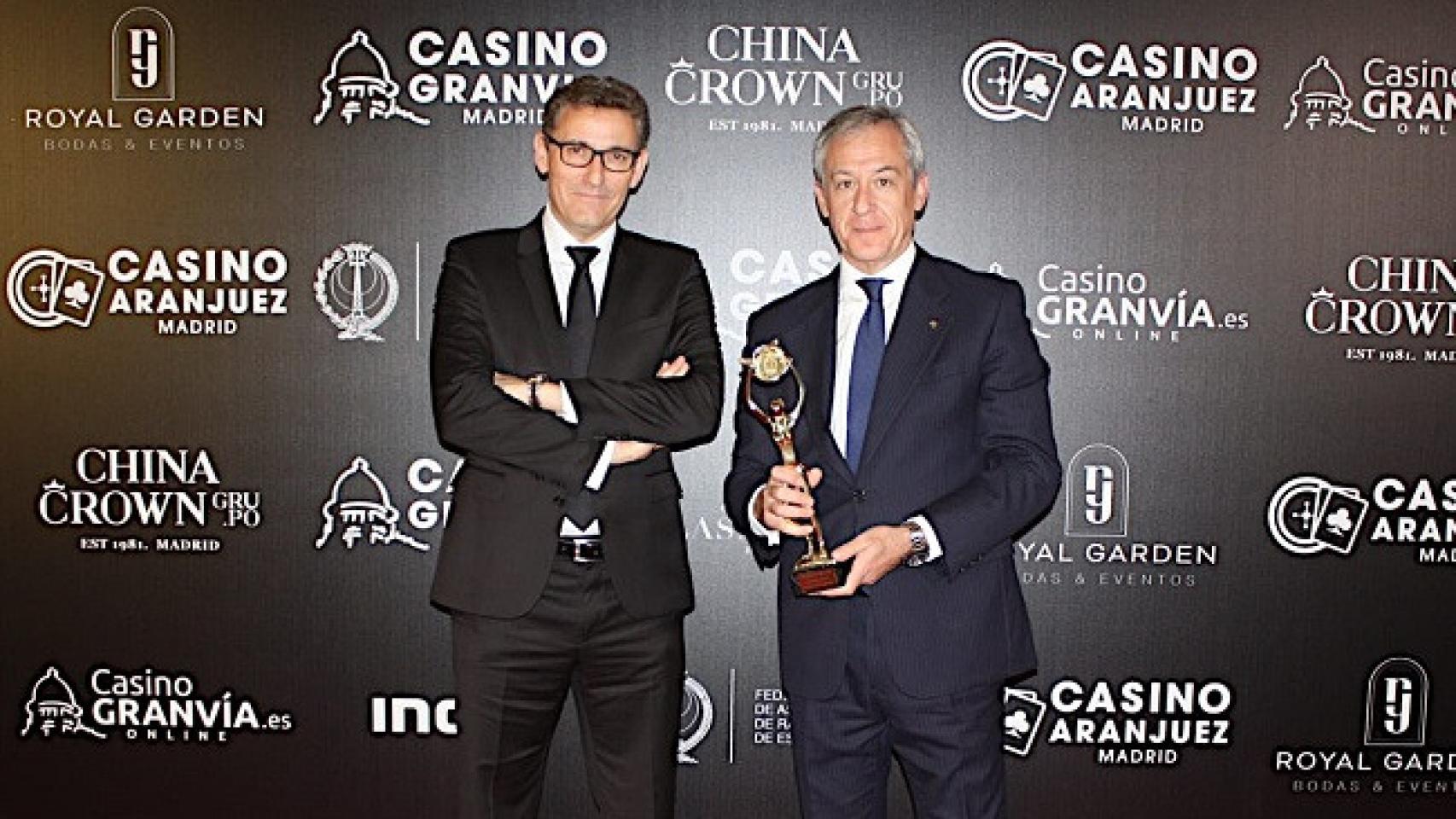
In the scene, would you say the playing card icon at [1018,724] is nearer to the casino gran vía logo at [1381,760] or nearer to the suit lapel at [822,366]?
the casino gran vía logo at [1381,760]

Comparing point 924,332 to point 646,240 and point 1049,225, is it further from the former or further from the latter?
point 1049,225

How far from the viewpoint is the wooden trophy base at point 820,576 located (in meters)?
2.23

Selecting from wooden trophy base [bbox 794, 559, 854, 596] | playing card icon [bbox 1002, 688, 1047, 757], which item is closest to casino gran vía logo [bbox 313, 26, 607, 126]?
wooden trophy base [bbox 794, 559, 854, 596]

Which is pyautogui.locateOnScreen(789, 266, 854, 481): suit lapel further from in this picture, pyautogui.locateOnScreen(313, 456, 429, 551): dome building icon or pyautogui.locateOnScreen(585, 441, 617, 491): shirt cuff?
pyautogui.locateOnScreen(313, 456, 429, 551): dome building icon

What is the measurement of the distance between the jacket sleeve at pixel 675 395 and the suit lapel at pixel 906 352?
0.42m

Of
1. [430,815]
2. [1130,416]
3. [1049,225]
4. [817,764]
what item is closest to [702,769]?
[430,815]

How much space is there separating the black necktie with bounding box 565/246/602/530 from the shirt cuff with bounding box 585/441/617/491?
3 centimetres

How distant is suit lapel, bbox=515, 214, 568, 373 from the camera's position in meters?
2.63

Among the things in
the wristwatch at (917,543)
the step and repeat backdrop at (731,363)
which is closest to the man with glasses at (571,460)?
the wristwatch at (917,543)

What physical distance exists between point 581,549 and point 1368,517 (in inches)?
87.3

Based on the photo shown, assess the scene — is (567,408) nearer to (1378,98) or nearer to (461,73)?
(461,73)

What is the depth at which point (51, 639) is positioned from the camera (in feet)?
11.6

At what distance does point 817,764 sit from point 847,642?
0.25 meters

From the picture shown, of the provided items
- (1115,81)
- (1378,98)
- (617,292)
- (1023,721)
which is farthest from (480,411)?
(1378,98)
